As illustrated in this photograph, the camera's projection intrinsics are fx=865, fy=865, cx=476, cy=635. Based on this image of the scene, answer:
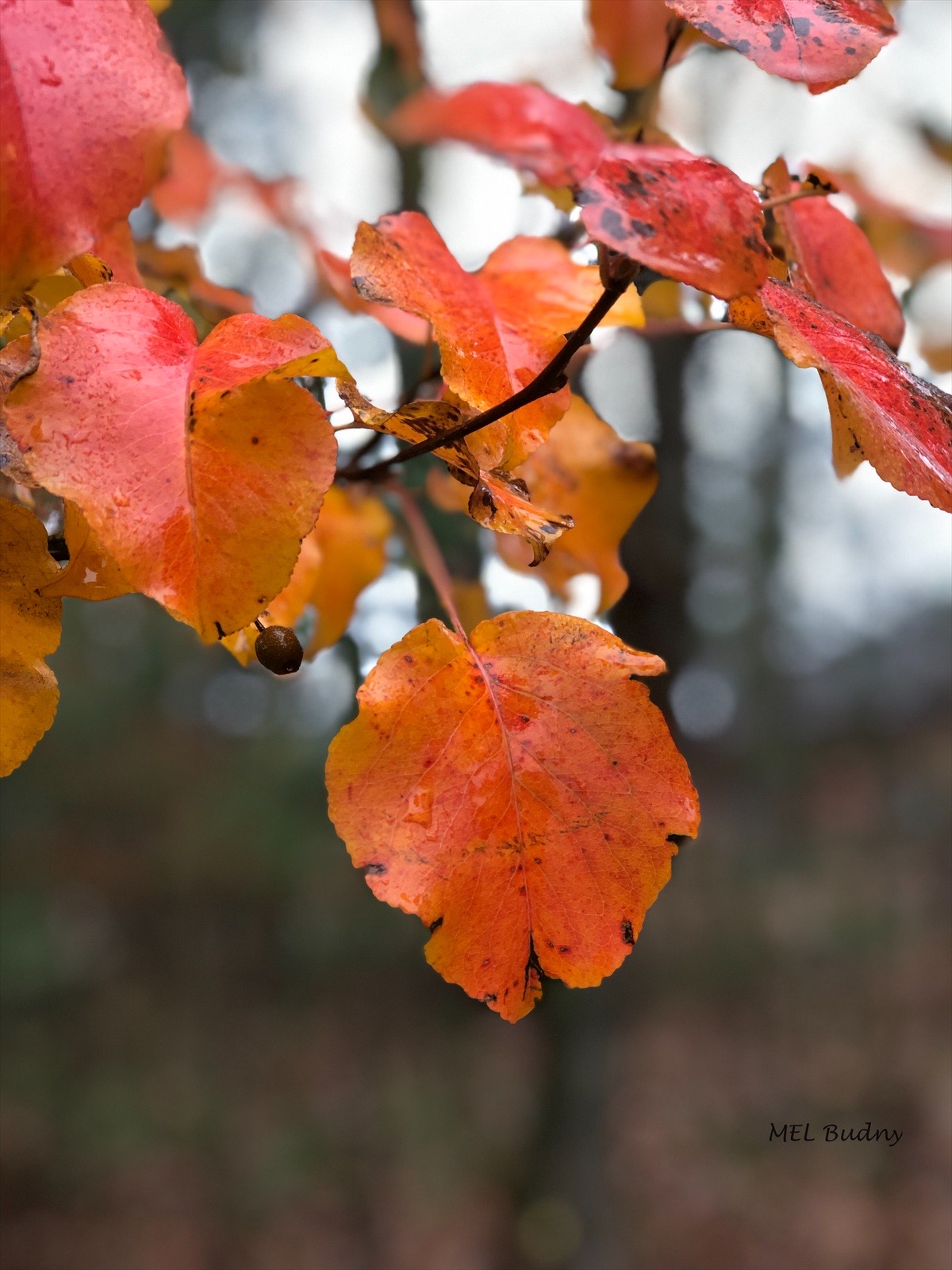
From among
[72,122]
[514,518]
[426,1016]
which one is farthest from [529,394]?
[426,1016]

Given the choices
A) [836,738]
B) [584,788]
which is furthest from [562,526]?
[836,738]

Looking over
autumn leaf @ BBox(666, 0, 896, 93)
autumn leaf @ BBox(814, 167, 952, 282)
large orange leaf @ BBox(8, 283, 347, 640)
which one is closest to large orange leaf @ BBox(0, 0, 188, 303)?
large orange leaf @ BBox(8, 283, 347, 640)

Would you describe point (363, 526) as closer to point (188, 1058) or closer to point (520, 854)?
point (520, 854)

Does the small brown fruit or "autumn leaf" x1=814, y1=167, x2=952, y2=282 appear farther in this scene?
"autumn leaf" x1=814, y1=167, x2=952, y2=282

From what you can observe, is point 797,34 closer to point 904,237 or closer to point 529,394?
point 529,394

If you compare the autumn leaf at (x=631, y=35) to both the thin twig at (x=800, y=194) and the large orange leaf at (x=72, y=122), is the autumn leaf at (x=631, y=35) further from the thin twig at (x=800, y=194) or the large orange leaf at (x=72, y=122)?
the large orange leaf at (x=72, y=122)

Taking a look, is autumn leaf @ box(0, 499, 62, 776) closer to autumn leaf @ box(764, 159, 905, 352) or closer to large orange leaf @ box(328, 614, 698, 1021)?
large orange leaf @ box(328, 614, 698, 1021)

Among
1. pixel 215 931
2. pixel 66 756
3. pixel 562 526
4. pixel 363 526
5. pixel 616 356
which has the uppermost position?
pixel 562 526
